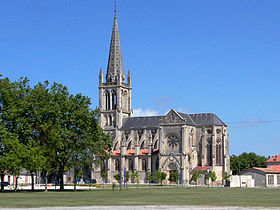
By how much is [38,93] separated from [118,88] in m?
89.5

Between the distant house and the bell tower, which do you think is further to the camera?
the bell tower

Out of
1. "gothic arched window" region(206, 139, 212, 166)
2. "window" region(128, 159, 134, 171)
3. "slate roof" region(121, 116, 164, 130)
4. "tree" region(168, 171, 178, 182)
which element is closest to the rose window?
"gothic arched window" region(206, 139, 212, 166)

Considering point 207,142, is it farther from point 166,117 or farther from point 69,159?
point 69,159

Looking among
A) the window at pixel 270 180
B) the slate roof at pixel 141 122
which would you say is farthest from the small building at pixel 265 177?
the slate roof at pixel 141 122

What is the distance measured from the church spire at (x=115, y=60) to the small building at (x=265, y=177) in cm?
6242

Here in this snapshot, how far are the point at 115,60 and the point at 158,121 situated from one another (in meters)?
24.3

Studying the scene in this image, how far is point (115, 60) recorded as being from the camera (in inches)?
6826

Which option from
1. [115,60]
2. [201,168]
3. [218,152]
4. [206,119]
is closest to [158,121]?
[206,119]

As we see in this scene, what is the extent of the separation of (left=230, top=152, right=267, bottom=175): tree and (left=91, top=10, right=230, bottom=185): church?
96.4ft

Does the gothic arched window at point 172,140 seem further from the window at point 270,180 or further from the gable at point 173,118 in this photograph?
the window at point 270,180

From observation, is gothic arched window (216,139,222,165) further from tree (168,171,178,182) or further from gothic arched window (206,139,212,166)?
tree (168,171,178,182)

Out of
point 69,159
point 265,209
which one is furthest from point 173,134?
point 265,209

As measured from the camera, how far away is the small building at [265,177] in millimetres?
120250

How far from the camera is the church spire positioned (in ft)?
566
